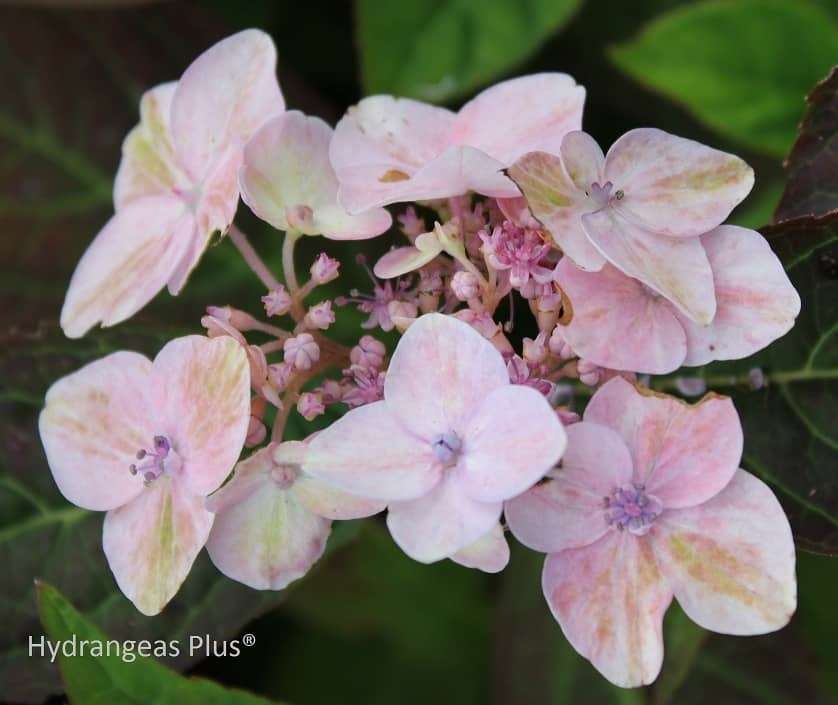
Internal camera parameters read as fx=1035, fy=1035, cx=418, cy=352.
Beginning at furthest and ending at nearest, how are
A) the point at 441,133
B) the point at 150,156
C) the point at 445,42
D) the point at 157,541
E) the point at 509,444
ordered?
the point at 445,42 → the point at 150,156 → the point at 441,133 → the point at 157,541 → the point at 509,444

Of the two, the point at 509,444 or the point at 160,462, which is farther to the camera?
the point at 160,462

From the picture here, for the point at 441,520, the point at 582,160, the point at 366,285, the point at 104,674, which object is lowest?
the point at 366,285

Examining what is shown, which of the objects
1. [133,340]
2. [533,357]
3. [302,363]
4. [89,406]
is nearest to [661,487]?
[533,357]

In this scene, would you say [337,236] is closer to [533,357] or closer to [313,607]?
[533,357]

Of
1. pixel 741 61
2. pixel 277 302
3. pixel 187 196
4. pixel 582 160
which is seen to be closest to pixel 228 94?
pixel 187 196

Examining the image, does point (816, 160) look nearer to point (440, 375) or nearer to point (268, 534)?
point (440, 375)

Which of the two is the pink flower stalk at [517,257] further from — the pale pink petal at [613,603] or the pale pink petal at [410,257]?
the pale pink petal at [613,603]
